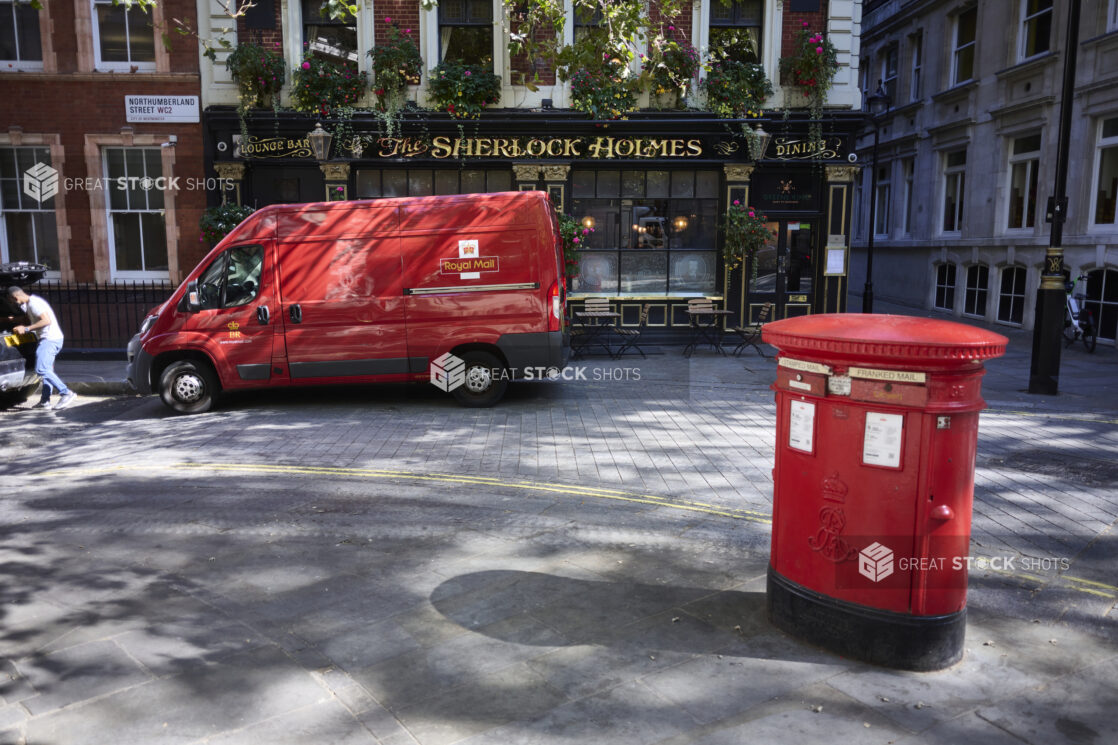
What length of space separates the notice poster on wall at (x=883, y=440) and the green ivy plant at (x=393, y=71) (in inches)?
570

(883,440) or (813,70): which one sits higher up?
(813,70)

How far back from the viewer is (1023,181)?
2042 cm

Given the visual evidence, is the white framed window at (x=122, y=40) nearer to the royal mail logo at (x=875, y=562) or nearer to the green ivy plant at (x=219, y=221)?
the green ivy plant at (x=219, y=221)

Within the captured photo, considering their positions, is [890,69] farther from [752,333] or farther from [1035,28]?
[752,333]

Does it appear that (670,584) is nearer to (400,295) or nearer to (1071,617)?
(1071,617)

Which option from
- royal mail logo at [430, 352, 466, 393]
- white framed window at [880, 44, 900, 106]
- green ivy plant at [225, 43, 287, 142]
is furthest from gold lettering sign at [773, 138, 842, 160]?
white framed window at [880, 44, 900, 106]

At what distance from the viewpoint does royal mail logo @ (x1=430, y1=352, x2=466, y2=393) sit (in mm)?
10838

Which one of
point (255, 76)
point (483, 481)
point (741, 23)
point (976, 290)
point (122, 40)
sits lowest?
point (483, 481)

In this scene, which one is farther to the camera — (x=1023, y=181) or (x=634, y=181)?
(x=1023, y=181)

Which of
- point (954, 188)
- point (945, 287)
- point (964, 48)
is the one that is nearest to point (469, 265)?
point (945, 287)

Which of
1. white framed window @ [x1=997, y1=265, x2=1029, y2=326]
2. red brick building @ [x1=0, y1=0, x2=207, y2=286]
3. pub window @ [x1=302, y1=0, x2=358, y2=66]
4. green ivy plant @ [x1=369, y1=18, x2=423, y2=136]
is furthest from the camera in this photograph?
white framed window @ [x1=997, y1=265, x2=1029, y2=326]

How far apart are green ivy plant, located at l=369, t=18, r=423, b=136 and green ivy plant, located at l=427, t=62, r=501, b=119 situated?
477 millimetres

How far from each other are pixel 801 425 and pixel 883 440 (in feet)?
1.37

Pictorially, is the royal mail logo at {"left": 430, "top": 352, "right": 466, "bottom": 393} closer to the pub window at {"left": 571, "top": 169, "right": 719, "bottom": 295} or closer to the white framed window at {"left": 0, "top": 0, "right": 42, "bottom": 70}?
the pub window at {"left": 571, "top": 169, "right": 719, "bottom": 295}
